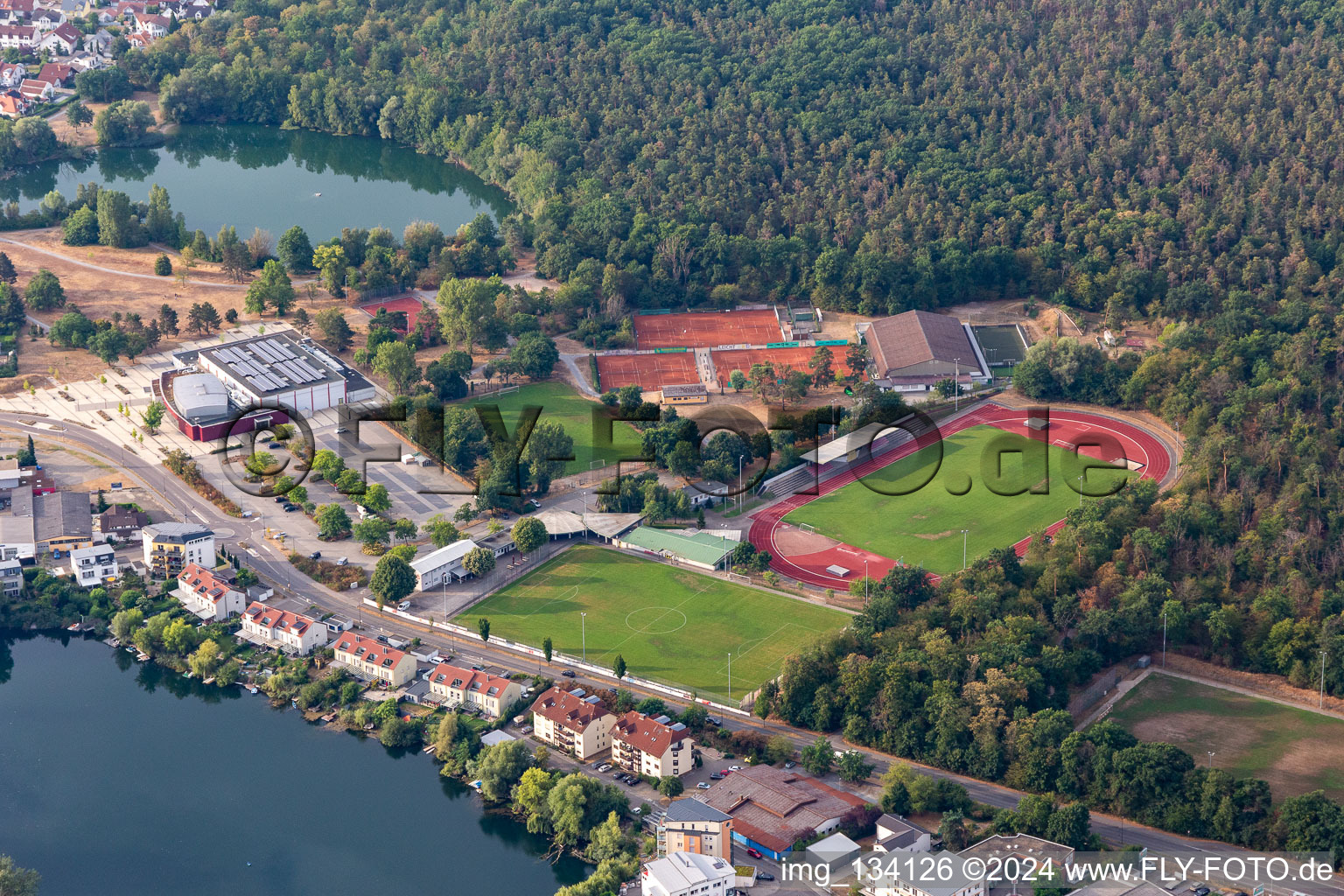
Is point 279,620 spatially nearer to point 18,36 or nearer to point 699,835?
point 699,835

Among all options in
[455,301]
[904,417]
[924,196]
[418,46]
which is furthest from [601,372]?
[418,46]

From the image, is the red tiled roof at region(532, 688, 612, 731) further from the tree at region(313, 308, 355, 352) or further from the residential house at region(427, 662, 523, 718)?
the tree at region(313, 308, 355, 352)

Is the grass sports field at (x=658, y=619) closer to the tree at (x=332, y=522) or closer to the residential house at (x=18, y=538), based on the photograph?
the tree at (x=332, y=522)

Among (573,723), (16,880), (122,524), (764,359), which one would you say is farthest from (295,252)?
(16,880)

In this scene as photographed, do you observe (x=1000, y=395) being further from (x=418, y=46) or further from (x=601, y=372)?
(x=418, y=46)

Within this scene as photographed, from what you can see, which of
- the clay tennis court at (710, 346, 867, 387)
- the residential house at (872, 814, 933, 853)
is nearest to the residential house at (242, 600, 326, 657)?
the residential house at (872, 814, 933, 853)
